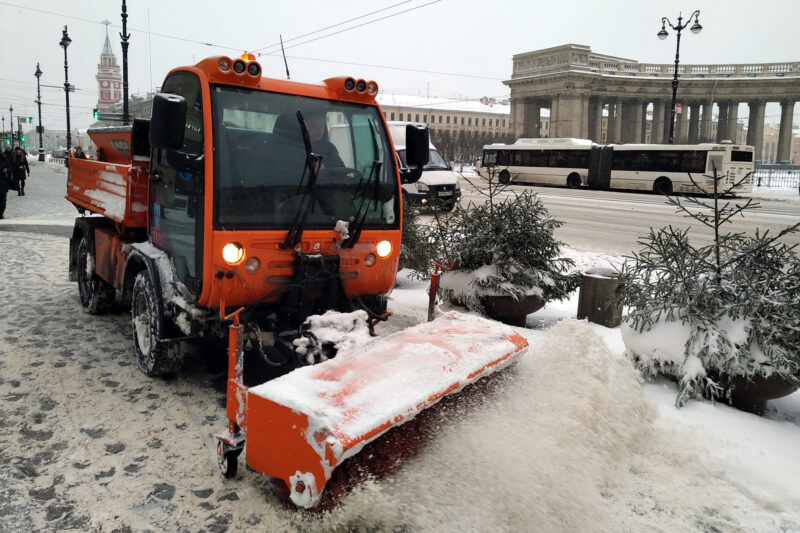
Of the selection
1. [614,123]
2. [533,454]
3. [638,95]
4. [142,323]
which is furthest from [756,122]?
[142,323]

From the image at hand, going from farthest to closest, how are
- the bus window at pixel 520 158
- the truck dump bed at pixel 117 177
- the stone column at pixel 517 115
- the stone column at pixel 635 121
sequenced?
the stone column at pixel 517 115, the stone column at pixel 635 121, the bus window at pixel 520 158, the truck dump bed at pixel 117 177

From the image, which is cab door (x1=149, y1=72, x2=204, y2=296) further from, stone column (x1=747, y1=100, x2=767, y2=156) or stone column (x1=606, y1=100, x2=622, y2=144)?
stone column (x1=606, y1=100, x2=622, y2=144)

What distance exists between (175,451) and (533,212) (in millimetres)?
4492

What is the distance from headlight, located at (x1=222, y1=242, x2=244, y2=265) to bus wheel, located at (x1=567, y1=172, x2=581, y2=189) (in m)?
35.7

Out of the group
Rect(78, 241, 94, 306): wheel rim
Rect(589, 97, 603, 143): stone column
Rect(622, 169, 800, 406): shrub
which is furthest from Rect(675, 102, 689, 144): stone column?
Rect(78, 241, 94, 306): wheel rim

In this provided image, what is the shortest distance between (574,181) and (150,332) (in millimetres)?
35592

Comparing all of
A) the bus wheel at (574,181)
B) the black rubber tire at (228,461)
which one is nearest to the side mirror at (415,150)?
the black rubber tire at (228,461)

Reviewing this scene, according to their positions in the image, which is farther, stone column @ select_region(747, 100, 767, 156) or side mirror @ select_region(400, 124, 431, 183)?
stone column @ select_region(747, 100, 767, 156)

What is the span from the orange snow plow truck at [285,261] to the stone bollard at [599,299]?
251 centimetres

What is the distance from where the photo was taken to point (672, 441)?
4070 millimetres

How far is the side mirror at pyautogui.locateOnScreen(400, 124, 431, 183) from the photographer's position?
5031 millimetres

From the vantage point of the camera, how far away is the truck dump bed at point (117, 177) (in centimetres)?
552

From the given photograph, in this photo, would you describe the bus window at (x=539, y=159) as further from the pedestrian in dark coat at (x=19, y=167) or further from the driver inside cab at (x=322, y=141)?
the driver inside cab at (x=322, y=141)

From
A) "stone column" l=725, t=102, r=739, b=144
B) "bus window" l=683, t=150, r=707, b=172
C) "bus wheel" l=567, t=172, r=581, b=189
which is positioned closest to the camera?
"bus window" l=683, t=150, r=707, b=172
